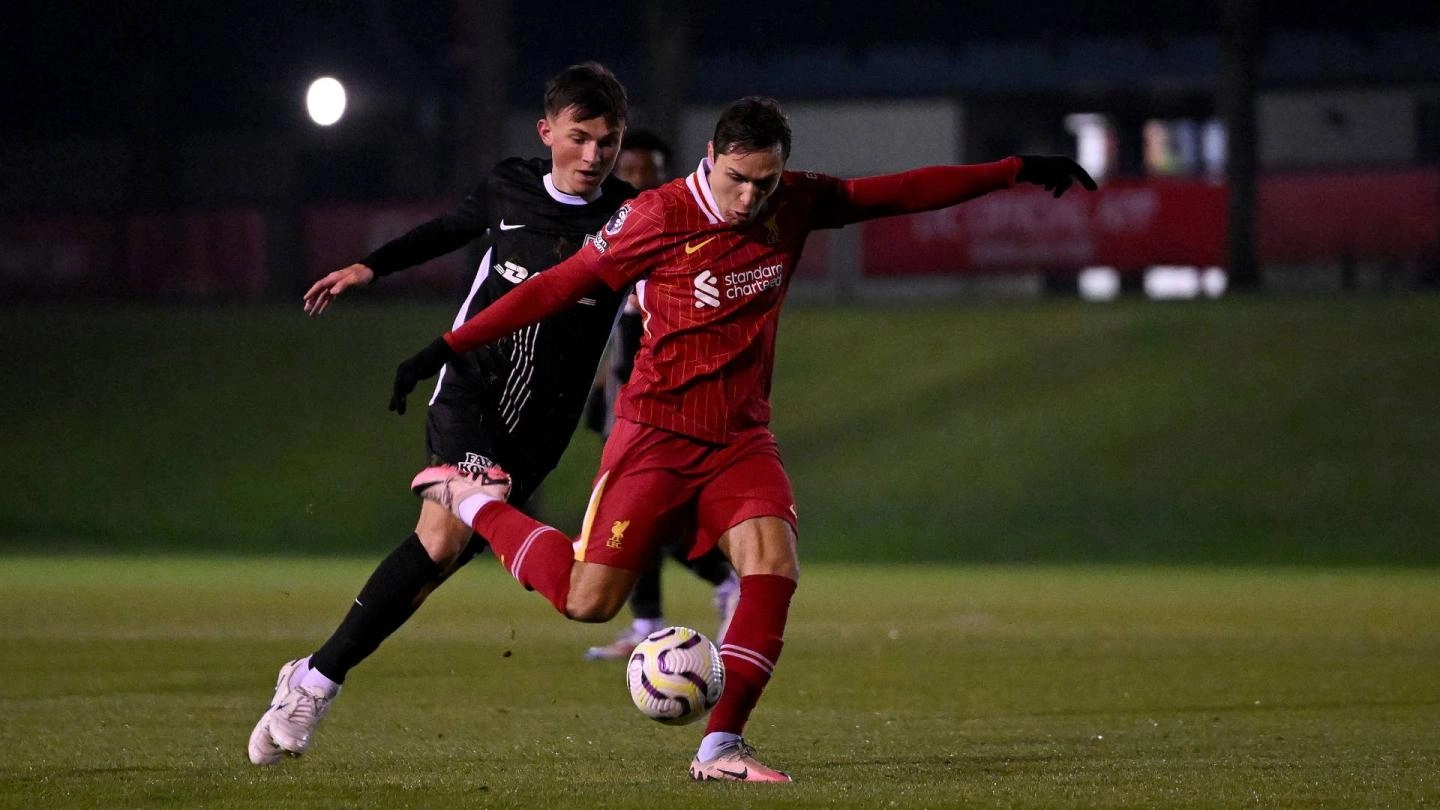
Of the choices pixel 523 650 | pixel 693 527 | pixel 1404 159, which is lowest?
pixel 1404 159

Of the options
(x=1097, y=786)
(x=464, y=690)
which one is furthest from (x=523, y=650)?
(x=1097, y=786)

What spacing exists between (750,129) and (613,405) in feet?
12.0

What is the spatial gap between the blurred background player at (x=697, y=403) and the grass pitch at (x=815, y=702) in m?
0.58

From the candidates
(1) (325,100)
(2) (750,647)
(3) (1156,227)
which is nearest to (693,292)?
(2) (750,647)

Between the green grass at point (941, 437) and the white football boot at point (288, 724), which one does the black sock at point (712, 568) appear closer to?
the white football boot at point (288, 724)

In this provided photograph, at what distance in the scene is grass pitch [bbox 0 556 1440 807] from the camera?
6.54 meters

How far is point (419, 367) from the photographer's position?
21.9ft

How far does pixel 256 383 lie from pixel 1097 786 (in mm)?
21463

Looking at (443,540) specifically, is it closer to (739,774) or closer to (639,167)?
(739,774)

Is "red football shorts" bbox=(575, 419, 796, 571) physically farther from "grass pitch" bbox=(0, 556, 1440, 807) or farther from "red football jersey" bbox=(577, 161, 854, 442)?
"grass pitch" bbox=(0, 556, 1440, 807)

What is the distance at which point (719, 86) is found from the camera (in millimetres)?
46469

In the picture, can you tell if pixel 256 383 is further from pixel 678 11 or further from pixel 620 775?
pixel 620 775

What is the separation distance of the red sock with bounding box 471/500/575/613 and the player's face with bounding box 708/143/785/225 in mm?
1125

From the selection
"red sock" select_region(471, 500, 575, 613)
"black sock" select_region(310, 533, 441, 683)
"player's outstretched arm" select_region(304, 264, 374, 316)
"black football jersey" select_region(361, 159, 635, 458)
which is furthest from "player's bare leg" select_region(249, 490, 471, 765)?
"player's outstretched arm" select_region(304, 264, 374, 316)
